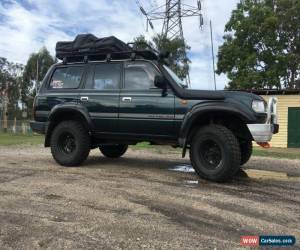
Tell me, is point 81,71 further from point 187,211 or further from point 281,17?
point 281,17

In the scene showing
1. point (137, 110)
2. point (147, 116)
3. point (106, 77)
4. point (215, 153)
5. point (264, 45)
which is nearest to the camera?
Answer: point (215, 153)

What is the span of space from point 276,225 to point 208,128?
305cm

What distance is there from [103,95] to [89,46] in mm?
1123

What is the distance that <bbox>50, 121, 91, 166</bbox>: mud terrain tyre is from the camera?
1024cm

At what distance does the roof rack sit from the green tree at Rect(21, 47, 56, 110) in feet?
197

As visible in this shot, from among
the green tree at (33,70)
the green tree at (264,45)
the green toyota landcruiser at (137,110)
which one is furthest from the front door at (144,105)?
the green tree at (33,70)

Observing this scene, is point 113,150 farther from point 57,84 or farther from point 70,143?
point 57,84

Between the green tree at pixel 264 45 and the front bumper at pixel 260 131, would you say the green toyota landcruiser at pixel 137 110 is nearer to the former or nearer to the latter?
the front bumper at pixel 260 131

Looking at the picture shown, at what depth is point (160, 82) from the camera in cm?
914

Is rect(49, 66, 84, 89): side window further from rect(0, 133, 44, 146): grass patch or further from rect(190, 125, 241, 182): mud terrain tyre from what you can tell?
rect(0, 133, 44, 146): grass patch

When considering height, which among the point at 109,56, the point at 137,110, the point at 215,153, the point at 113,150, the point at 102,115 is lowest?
the point at 113,150

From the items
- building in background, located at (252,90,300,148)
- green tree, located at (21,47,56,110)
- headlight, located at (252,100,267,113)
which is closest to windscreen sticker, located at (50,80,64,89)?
headlight, located at (252,100,267,113)

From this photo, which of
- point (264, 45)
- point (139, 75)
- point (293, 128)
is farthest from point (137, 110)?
point (264, 45)

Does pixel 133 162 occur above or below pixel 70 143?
below
